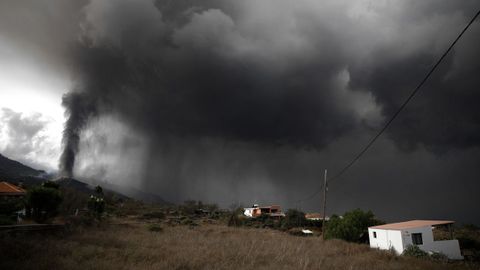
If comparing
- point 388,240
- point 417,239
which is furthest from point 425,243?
point 388,240

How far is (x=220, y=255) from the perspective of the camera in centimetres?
1678

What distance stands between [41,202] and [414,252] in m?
40.0

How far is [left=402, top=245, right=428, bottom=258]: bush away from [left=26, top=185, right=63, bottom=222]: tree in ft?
126

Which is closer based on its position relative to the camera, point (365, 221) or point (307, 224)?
point (365, 221)

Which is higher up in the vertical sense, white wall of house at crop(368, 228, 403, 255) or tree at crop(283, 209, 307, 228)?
tree at crop(283, 209, 307, 228)

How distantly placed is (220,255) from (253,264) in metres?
2.74

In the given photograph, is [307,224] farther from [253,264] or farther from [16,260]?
[16,260]

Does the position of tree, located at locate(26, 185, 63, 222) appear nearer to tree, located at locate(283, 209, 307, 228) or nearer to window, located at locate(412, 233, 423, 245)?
window, located at locate(412, 233, 423, 245)

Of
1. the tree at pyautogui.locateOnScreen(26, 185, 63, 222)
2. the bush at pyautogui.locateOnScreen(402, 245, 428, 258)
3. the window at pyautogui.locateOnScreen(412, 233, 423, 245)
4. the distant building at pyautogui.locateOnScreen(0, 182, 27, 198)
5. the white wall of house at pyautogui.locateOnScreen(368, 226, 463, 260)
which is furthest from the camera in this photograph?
the distant building at pyautogui.locateOnScreen(0, 182, 27, 198)

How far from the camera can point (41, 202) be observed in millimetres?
30734

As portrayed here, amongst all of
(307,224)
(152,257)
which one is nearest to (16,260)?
(152,257)

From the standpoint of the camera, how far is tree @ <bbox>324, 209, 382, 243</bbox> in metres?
38.7

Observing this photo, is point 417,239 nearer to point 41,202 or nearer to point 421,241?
point 421,241

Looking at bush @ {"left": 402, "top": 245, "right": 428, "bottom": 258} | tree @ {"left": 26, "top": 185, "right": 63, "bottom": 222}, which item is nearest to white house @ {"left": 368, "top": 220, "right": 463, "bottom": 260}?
bush @ {"left": 402, "top": 245, "right": 428, "bottom": 258}
